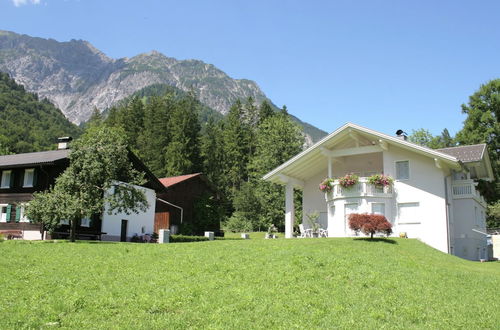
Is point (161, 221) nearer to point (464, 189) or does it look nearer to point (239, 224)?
point (239, 224)

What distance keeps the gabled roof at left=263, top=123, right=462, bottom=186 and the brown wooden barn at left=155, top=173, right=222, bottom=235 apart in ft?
53.4

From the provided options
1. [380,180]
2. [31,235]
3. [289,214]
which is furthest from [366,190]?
[31,235]

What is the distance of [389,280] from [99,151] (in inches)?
731

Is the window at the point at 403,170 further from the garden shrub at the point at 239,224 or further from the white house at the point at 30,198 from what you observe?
the garden shrub at the point at 239,224

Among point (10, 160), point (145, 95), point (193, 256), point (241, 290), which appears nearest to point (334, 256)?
point (193, 256)

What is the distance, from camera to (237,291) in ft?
33.9

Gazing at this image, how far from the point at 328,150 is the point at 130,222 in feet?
55.2

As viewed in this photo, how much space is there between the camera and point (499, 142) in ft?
150

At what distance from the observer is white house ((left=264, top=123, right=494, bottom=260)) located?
2566 centimetres

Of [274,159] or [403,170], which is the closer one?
[403,170]

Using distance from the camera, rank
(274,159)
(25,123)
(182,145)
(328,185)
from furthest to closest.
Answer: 1. (25,123)
2. (182,145)
3. (274,159)
4. (328,185)

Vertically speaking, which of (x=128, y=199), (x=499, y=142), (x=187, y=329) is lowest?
(x=187, y=329)

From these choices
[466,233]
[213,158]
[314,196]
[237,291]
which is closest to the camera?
[237,291]

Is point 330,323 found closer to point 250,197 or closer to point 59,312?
point 59,312
